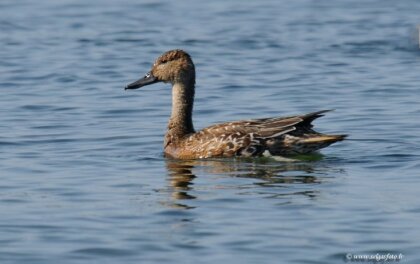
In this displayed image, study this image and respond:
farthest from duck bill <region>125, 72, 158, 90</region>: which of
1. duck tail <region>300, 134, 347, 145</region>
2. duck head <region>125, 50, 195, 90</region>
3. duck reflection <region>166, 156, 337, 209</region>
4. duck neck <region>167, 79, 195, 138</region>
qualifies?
duck tail <region>300, 134, 347, 145</region>

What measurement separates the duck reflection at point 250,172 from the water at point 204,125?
0.02 metres

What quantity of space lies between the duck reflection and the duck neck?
574 millimetres

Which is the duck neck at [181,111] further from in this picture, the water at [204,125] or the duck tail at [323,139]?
the duck tail at [323,139]

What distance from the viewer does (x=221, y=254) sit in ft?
32.6

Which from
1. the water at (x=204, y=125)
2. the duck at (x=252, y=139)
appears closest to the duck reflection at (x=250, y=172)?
the water at (x=204, y=125)

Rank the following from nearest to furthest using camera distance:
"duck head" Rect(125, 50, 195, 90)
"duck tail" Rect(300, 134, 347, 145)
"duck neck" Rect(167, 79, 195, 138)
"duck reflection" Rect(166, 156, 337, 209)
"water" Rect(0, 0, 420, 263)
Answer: "water" Rect(0, 0, 420, 263)
"duck reflection" Rect(166, 156, 337, 209)
"duck tail" Rect(300, 134, 347, 145)
"duck neck" Rect(167, 79, 195, 138)
"duck head" Rect(125, 50, 195, 90)

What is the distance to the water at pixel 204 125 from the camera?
10.4m

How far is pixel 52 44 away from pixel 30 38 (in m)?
0.95

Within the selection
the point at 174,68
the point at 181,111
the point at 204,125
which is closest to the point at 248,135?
the point at 181,111

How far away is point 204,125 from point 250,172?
3.32 metres

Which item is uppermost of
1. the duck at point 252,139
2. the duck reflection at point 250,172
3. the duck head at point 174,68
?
the duck head at point 174,68

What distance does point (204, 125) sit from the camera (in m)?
16.5

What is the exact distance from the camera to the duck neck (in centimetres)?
1464

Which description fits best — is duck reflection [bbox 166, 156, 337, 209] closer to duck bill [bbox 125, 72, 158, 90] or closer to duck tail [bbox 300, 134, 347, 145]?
duck tail [bbox 300, 134, 347, 145]
